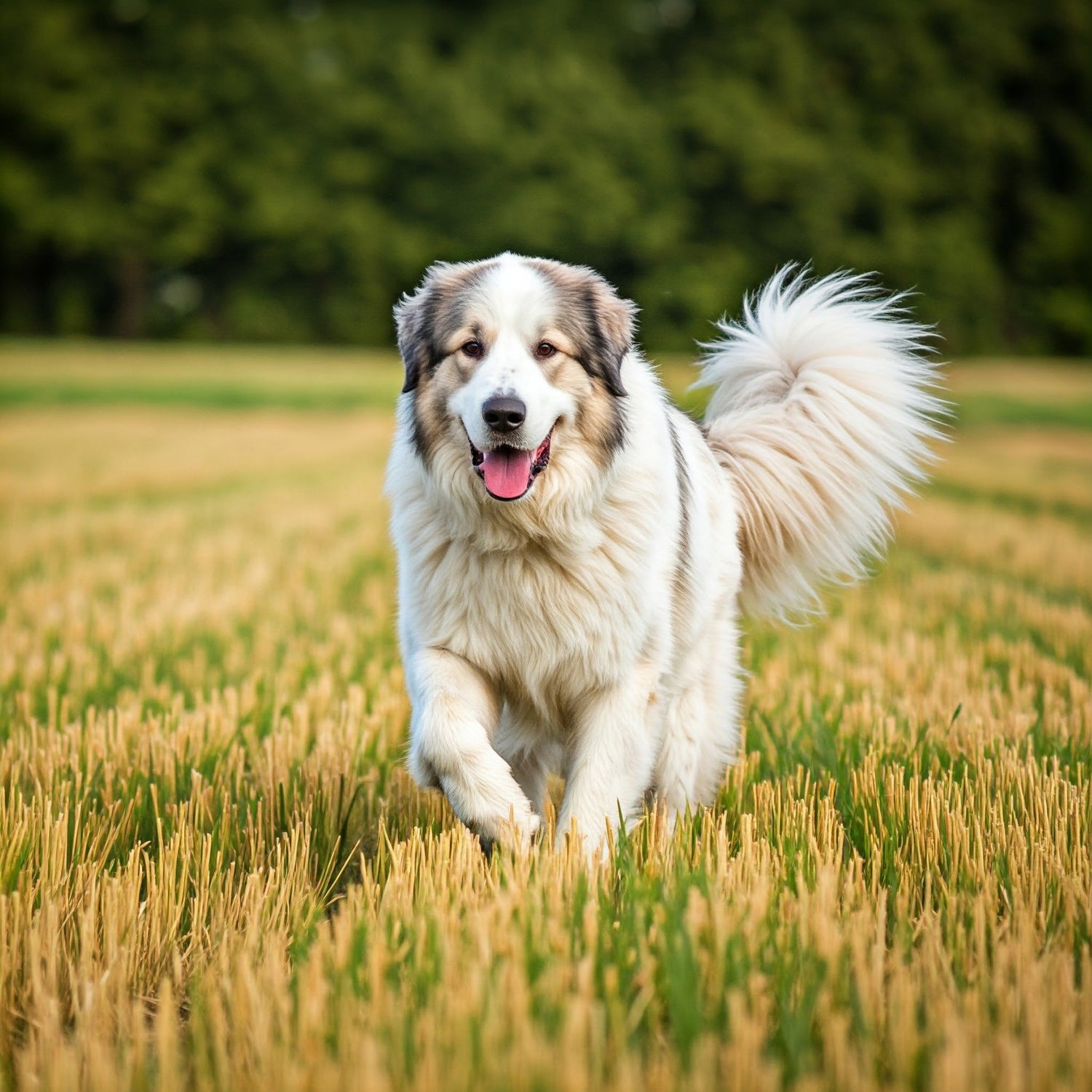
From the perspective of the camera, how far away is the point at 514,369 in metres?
3.18

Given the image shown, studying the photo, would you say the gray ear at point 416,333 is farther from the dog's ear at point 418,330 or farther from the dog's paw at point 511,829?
the dog's paw at point 511,829

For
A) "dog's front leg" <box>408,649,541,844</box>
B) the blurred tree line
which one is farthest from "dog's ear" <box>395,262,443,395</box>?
the blurred tree line

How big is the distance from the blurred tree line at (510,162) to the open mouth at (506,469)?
31538 mm

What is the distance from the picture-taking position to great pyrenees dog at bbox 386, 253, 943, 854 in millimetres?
3150

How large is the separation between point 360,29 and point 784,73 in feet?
48.5

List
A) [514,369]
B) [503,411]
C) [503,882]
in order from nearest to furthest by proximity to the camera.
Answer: [503,882] → [503,411] → [514,369]

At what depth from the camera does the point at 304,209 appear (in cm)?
3634

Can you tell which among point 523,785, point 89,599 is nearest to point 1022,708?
point 523,785

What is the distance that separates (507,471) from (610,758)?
826mm

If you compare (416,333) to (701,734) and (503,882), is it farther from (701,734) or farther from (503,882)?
(503,882)

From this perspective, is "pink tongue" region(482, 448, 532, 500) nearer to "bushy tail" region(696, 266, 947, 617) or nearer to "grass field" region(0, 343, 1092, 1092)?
"grass field" region(0, 343, 1092, 1092)

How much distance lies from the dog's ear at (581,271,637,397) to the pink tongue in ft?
1.21

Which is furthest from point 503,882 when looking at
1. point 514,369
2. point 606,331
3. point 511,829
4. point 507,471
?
point 606,331

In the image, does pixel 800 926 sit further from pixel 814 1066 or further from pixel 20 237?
pixel 20 237
